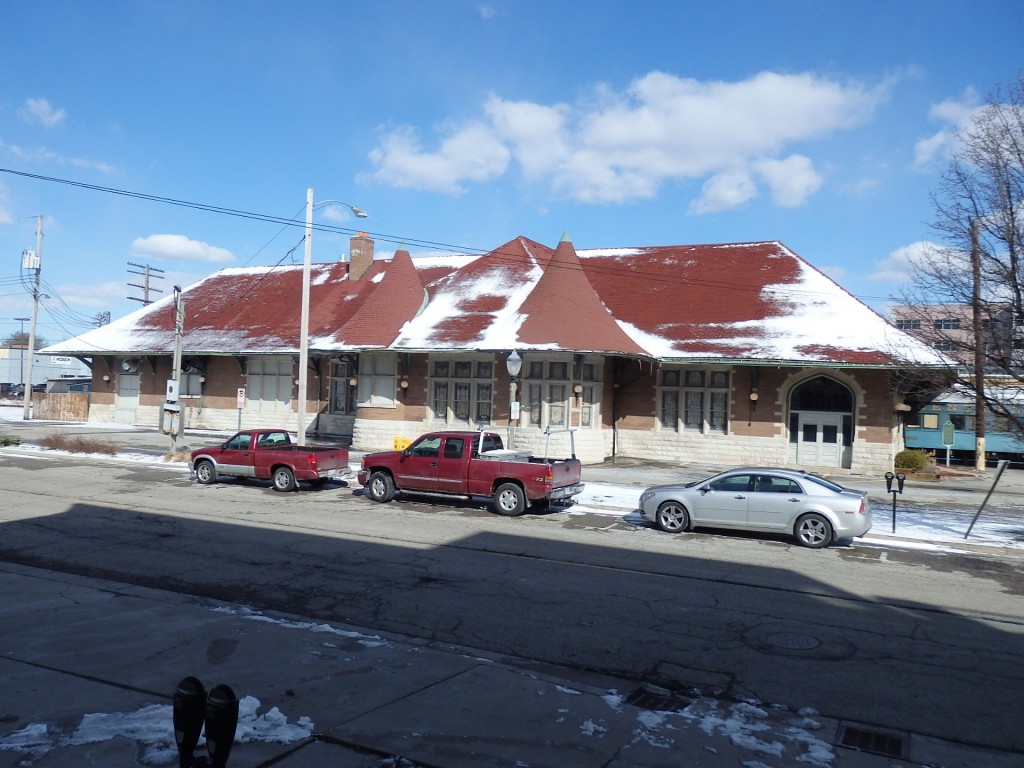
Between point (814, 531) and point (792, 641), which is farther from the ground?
point (814, 531)

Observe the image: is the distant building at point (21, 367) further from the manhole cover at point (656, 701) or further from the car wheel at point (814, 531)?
the manhole cover at point (656, 701)

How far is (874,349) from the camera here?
26.6 metres

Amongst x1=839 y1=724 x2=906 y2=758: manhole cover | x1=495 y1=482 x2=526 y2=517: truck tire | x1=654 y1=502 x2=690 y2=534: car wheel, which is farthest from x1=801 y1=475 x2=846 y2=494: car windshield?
x1=839 y1=724 x2=906 y2=758: manhole cover

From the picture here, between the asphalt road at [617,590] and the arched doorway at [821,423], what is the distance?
13.7 m

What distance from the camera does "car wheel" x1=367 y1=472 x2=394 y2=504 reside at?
19000 mm

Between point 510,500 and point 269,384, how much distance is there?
76.5 feet

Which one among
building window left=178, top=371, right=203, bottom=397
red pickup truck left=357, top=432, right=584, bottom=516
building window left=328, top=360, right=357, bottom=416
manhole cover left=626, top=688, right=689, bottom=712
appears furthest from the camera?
building window left=178, top=371, right=203, bottom=397

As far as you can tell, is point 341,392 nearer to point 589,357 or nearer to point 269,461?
point 589,357

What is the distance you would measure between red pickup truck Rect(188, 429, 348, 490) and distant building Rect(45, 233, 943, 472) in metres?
5.71

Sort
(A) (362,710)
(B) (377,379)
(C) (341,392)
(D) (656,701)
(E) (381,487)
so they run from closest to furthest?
1. (A) (362,710)
2. (D) (656,701)
3. (E) (381,487)
4. (B) (377,379)
5. (C) (341,392)

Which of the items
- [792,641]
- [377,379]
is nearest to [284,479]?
[377,379]

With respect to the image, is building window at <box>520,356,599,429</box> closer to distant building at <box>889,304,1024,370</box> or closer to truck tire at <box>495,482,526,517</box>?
truck tire at <box>495,482,526,517</box>

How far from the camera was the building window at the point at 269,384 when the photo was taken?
3731cm

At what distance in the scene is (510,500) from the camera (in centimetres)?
1748
